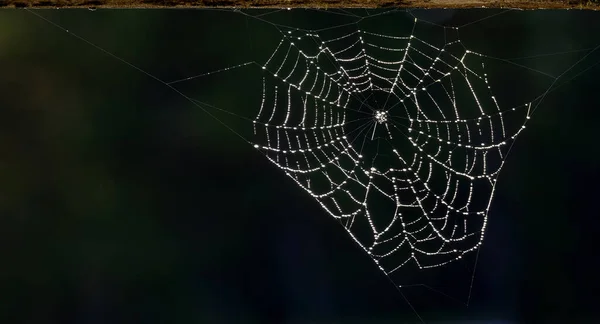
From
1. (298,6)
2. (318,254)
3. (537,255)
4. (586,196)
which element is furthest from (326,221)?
(298,6)

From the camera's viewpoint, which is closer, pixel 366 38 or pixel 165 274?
pixel 366 38

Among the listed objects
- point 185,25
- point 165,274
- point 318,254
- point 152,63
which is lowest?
point 165,274

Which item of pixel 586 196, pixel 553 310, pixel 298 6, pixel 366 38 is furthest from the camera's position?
pixel 586 196

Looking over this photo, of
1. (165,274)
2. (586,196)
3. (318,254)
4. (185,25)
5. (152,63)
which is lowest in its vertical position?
(165,274)

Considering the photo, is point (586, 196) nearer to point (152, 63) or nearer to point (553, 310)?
point (553, 310)

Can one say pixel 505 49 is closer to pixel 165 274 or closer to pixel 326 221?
pixel 326 221

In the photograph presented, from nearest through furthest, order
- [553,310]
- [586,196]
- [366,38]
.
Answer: [366,38]
[553,310]
[586,196]

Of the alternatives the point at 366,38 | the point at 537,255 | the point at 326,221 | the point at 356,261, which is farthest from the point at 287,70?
the point at 537,255

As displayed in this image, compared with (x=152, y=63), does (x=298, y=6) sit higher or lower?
higher

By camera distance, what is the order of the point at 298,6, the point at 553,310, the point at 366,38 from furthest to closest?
1. the point at 553,310
2. the point at 366,38
3. the point at 298,6
